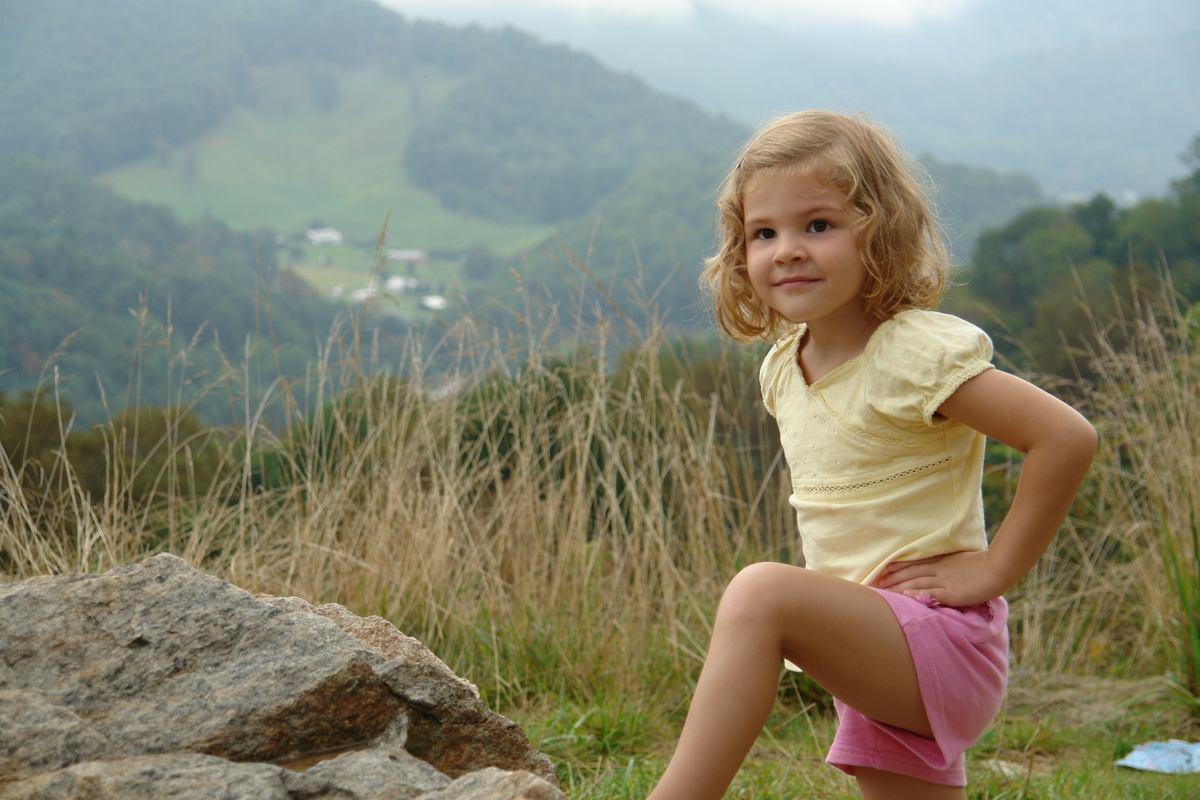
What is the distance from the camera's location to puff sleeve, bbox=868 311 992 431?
3.99 feet

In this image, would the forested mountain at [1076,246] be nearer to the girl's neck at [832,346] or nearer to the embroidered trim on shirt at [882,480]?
the girl's neck at [832,346]

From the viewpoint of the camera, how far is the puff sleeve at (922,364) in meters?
1.22

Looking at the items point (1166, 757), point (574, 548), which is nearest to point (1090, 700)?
point (1166, 757)

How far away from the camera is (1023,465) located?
3.96ft

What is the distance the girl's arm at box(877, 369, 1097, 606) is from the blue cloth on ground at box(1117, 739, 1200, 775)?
4.37ft

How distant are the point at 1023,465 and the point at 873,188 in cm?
45

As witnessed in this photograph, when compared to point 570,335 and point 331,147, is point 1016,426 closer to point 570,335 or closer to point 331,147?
point 570,335

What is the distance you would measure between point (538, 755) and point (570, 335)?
227cm

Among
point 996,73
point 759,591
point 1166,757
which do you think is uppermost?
point 996,73

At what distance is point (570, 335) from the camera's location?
139 inches

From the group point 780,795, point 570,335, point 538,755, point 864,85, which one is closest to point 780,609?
point 538,755

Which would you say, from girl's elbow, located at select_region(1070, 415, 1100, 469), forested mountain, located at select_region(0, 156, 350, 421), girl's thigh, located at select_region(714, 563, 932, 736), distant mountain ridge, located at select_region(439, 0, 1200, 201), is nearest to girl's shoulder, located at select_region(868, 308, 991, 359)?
girl's elbow, located at select_region(1070, 415, 1100, 469)

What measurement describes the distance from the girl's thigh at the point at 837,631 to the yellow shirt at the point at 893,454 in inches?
5.1

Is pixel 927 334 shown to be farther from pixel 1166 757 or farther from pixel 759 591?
pixel 1166 757
